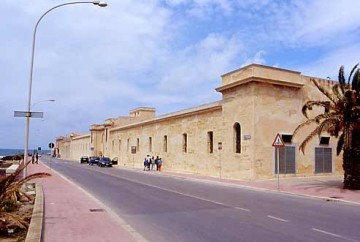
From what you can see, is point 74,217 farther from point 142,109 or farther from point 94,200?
point 142,109

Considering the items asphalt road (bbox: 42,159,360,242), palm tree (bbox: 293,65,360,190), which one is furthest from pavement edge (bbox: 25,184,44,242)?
palm tree (bbox: 293,65,360,190)

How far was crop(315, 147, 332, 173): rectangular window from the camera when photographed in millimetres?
31359

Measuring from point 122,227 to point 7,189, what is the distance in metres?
2.93

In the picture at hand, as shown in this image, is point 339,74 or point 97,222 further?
point 339,74

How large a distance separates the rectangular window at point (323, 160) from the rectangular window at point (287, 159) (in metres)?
2.84

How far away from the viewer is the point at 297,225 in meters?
10.4

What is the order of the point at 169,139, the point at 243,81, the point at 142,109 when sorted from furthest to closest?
the point at 142,109 → the point at 169,139 → the point at 243,81

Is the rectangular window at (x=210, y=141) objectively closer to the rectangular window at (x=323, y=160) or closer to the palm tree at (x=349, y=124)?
the rectangular window at (x=323, y=160)

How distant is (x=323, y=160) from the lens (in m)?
31.8

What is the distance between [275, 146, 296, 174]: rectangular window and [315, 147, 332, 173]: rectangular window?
2.84 m

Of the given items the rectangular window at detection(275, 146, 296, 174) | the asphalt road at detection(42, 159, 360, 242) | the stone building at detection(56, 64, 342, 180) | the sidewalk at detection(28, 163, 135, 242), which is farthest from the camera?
the rectangular window at detection(275, 146, 296, 174)

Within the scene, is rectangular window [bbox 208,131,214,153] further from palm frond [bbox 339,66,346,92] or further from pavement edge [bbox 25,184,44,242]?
pavement edge [bbox 25,184,44,242]

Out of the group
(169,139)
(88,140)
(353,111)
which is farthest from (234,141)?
(88,140)

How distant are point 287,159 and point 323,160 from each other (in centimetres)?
430
